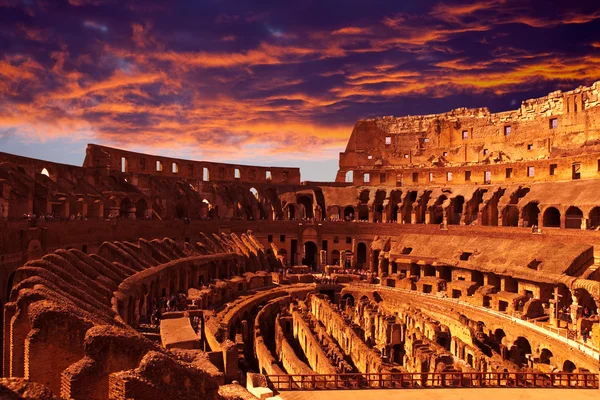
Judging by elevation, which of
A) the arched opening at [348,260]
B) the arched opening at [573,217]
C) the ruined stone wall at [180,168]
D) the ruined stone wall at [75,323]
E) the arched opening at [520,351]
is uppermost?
the ruined stone wall at [180,168]

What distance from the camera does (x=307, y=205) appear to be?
57.0 m

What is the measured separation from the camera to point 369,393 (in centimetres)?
1342

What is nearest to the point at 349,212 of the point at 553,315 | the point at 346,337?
the point at 553,315

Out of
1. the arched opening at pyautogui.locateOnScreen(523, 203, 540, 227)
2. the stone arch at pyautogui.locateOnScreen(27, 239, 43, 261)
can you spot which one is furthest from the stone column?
the stone arch at pyautogui.locateOnScreen(27, 239, 43, 261)

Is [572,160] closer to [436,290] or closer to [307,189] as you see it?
[436,290]

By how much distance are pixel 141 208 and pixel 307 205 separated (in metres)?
21.7

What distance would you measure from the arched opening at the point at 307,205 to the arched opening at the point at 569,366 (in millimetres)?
36928

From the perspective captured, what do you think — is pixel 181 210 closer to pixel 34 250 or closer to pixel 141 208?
pixel 141 208

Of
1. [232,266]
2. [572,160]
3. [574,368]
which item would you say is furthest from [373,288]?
[572,160]

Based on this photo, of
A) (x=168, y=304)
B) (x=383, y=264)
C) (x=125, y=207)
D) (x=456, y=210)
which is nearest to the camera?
(x=168, y=304)

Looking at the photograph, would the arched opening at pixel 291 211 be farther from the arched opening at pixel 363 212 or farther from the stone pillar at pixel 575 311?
the stone pillar at pixel 575 311

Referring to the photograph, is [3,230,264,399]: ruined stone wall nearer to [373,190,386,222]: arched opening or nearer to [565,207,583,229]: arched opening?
[565,207,583,229]: arched opening

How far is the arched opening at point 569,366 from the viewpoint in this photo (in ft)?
68.1

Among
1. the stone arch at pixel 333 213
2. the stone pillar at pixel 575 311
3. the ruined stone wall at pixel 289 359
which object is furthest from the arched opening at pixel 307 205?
the stone pillar at pixel 575 311
